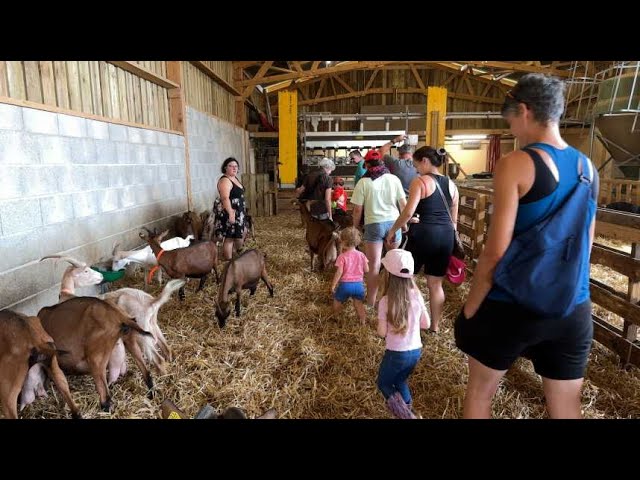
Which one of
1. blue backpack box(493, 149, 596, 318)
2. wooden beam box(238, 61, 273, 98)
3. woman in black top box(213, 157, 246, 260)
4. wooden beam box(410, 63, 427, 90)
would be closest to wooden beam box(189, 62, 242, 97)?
wooden beam box(238, 61, 273, 98)

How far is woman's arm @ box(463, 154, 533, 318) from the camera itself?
1.68 metres

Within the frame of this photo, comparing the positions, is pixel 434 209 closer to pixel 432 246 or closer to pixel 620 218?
pixel 432 246

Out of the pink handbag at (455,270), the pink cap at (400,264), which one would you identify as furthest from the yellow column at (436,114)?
the pink cap at (400,264)

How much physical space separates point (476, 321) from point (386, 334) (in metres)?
1.02

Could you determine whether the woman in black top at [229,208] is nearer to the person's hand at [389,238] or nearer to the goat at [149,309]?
the goat at [149,309]

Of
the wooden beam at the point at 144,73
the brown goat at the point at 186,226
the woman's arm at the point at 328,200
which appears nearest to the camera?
the wooden beam at the point at 144,73

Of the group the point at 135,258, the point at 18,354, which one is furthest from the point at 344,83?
the point at 18,354

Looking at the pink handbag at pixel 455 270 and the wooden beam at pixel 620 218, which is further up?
the wooden beam at pixel 620 218

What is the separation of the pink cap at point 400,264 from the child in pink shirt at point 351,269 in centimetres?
161

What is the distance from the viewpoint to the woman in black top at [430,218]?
12.1 ft

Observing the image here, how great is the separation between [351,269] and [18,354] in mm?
2899

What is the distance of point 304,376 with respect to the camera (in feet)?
11.6

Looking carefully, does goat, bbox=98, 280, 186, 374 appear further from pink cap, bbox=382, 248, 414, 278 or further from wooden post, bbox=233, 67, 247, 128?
wooden post, bbox=233, 67, 247, 128

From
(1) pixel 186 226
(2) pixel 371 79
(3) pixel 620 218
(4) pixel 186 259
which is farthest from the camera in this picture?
(2) pixel 371 79
